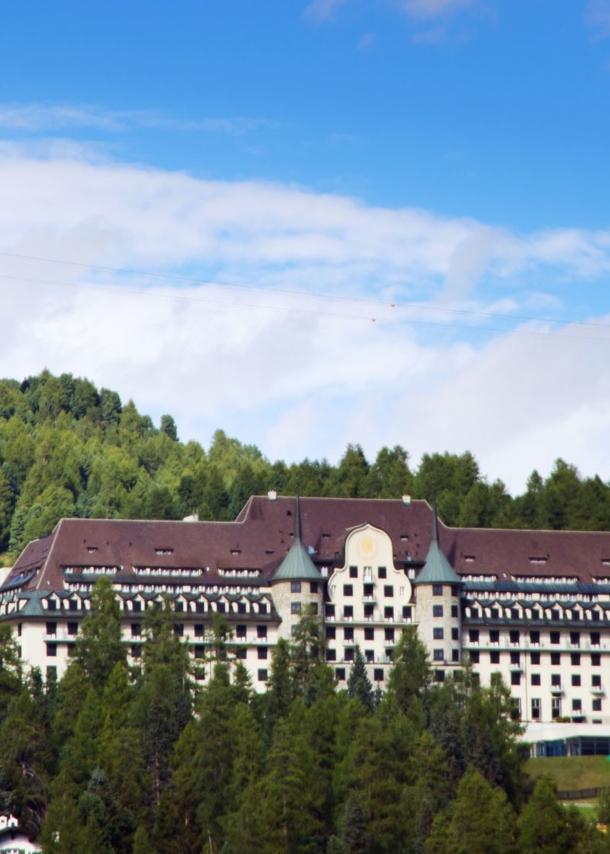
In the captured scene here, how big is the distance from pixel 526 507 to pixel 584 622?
2784cm

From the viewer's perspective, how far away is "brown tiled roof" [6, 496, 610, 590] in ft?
516

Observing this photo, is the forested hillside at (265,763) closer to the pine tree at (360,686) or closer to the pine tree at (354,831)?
the pine tree at (354,831)

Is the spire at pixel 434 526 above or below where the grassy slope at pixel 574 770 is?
above

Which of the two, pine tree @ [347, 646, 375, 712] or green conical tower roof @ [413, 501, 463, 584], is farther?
green conical tower roof @ [413, 501, 463, 584]

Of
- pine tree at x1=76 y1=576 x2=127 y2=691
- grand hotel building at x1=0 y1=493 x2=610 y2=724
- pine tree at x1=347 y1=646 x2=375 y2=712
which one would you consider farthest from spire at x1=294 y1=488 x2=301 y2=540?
pine tree at x1=76 y1=576 x2=127 y2=691

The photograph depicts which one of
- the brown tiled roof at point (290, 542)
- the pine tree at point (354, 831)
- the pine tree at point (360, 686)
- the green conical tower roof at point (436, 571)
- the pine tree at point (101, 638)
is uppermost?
the brown tiled roof at point (290, 542)

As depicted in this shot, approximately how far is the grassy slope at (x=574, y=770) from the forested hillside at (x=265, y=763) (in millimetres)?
3807

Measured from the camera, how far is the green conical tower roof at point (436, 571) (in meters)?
155

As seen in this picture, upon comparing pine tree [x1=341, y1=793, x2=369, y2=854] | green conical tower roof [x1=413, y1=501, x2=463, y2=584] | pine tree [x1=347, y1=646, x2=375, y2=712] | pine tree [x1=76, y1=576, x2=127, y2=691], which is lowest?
pine tree [x1=341, y1=793, x2=369, y2=854]

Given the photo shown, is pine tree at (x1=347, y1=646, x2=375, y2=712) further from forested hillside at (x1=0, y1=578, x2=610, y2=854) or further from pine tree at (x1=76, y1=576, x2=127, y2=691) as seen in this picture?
pine tree at (x1=76, y1=576, x2=127, y2=691)

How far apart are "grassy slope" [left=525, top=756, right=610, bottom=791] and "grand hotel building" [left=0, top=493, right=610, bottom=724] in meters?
18.6

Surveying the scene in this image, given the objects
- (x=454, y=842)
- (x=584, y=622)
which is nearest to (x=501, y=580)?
(x=584, y=622)

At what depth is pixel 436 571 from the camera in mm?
155750

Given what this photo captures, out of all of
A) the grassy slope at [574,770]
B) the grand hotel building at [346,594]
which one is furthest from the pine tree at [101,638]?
the grassy slope at [574,770]
